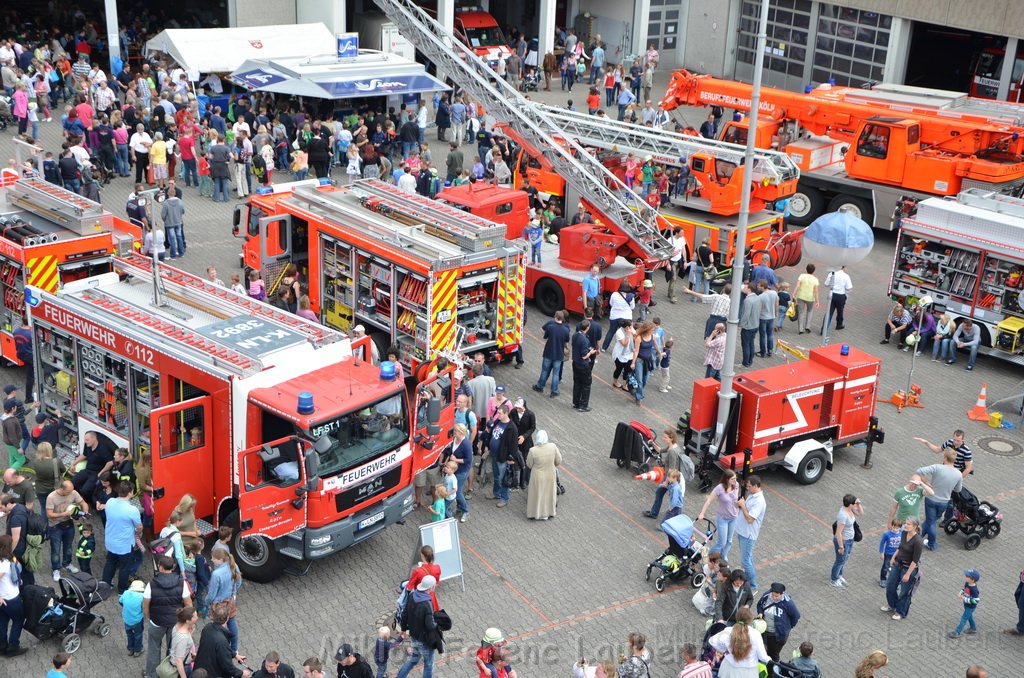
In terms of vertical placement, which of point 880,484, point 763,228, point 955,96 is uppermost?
point 955,96

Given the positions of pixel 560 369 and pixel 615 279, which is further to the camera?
pixel 615 279

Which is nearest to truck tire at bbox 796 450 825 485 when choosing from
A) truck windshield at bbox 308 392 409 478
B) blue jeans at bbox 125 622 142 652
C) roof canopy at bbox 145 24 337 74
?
truck windshield at bbox 308 392 409 478

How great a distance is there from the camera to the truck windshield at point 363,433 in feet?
46.9

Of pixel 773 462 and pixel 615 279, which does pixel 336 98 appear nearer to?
pixel 615 279

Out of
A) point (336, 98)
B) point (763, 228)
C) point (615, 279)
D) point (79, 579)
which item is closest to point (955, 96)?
point (763, 228)

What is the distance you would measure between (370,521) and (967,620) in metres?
7.09

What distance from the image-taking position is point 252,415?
14195 millimetres

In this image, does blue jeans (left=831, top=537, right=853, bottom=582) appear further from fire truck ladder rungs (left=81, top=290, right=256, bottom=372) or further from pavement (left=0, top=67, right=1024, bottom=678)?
fire truck ladder rungs (left=81, top=290, right=256, bottom=372)

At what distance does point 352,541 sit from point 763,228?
46.5ft

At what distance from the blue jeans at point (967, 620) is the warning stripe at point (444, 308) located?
28.5 feet

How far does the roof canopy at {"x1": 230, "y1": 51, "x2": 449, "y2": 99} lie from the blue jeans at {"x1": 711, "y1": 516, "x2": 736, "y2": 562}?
20.0 metres

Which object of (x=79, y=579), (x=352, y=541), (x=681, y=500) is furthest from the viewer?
→ (x=681, y=500)

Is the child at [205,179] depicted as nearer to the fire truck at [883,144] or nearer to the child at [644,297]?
the child at [644,297]

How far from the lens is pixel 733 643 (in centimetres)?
1223
